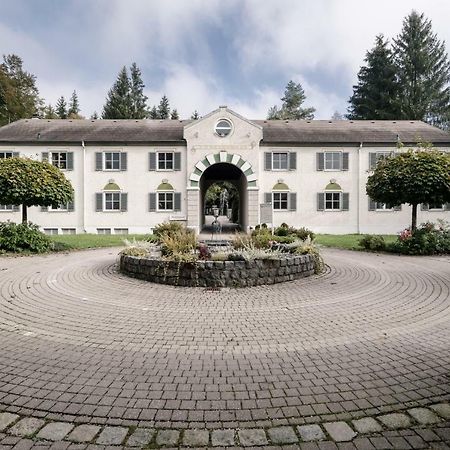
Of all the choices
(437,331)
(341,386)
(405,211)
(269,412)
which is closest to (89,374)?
(269,412)

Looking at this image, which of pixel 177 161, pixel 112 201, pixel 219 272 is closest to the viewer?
pixel 219 272

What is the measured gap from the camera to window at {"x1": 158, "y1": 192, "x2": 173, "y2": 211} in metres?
26.8

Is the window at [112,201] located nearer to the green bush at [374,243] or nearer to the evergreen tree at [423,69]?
the green bush at [374,243]

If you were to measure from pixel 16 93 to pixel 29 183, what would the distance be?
43613 mm

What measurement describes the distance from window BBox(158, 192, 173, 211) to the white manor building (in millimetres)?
76

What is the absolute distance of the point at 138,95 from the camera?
Answer: 65.2 metres

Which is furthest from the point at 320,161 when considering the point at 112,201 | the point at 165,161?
the point at 112,201

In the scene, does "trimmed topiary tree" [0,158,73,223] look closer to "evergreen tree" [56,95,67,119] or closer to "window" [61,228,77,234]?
"window" [61,228,77,234]

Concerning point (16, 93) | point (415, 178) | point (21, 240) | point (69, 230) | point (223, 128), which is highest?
point (16, 93)

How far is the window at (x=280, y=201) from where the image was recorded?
88.0 ft

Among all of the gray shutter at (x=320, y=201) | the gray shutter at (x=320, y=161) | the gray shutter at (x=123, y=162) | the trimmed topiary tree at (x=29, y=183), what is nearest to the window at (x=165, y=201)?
the gray shutter at (x=123, y=162)

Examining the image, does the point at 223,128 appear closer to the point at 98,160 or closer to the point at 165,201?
the point at 165,201

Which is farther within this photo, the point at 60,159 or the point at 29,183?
Answer: the point at 60,159

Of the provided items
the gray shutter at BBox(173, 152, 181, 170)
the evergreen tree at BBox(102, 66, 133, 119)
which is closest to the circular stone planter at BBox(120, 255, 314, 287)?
the gray shutter at BBox(173, 152, 181, 170)
